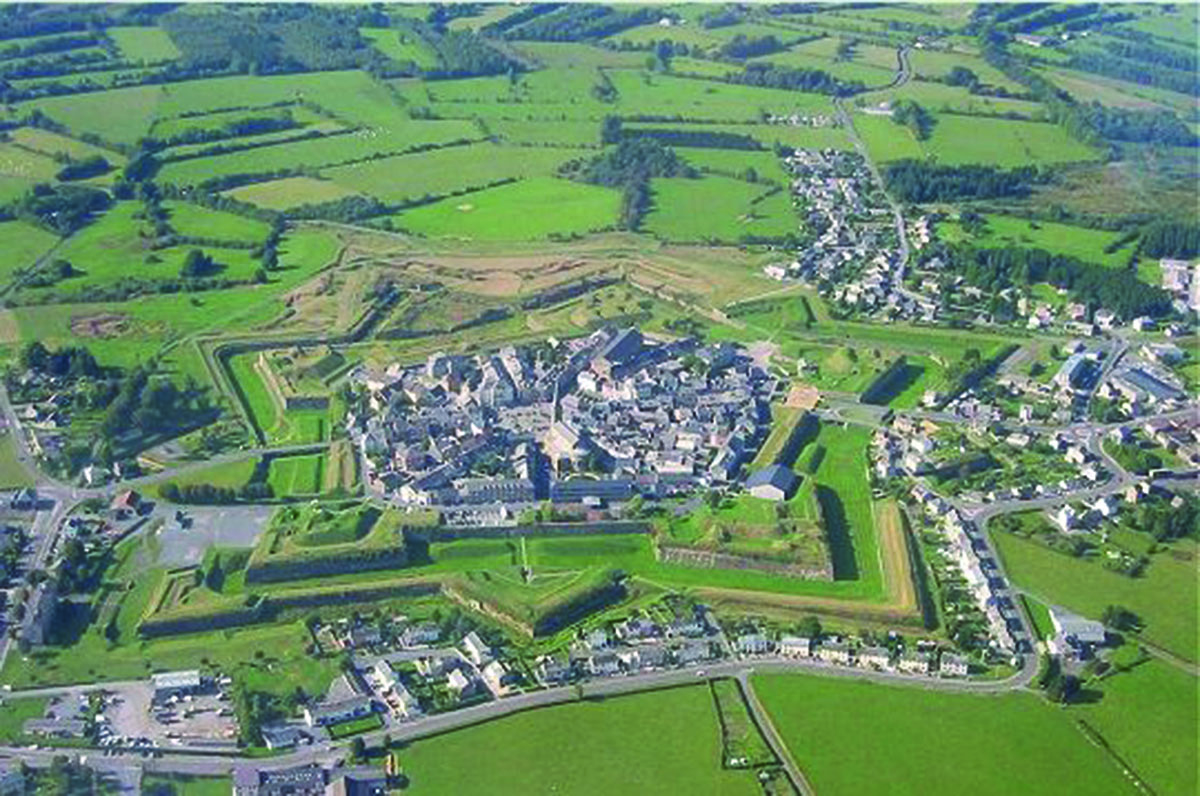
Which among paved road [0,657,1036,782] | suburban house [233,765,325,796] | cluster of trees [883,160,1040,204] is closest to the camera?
suburban house [233,765,325,796]

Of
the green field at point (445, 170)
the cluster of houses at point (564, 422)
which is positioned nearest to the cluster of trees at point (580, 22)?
the green field at point (445, 170)

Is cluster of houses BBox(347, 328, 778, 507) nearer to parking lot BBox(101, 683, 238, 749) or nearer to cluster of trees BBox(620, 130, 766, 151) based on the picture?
parking lot BBox(101, 683, 238, 749)

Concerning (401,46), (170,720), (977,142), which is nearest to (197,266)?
(170,720)

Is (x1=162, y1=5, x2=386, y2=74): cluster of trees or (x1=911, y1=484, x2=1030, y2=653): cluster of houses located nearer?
(x1=911, y1=484, x2=1030, y2=653): cluster of houses

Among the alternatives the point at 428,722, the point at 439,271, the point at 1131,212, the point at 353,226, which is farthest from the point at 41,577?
the point at 1131,212

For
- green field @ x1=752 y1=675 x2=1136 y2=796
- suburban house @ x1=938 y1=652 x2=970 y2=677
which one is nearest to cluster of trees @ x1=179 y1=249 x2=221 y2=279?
Result: green field @ x1=752 y1=675 x2=1136 y2=796

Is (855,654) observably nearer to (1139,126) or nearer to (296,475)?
(296,475)

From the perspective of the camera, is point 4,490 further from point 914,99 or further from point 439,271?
point 914,99

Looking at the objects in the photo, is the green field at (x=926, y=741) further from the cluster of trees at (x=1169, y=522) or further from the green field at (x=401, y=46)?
the green field at (x=401, y=46)
